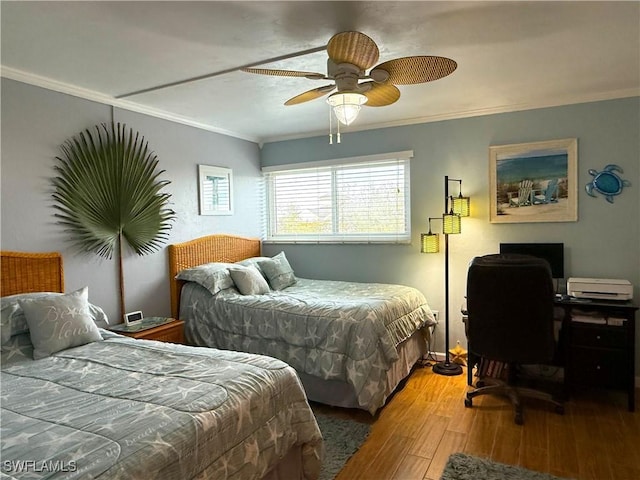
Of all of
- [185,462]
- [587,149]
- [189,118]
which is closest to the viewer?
[185,462]

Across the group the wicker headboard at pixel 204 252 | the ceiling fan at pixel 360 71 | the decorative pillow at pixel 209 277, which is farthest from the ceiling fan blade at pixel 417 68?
the wicker headboard at pixel 204 252

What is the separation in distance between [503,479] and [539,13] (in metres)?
2.45

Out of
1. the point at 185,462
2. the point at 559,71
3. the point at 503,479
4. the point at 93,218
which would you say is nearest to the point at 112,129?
the point at 93,218

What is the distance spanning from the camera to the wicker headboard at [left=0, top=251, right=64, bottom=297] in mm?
2680

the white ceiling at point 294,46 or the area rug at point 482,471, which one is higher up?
the white ceiling at point 294,46

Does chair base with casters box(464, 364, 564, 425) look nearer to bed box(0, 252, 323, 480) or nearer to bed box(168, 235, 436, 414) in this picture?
bed box(168, 235, 436, 414)

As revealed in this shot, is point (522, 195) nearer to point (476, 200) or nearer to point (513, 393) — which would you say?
point (476, 200)

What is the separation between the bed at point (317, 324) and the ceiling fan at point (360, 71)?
59.6 inches

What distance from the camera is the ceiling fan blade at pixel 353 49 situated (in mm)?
1895

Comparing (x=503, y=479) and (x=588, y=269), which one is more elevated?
(x=588, y=269)

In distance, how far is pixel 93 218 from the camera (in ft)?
10.5

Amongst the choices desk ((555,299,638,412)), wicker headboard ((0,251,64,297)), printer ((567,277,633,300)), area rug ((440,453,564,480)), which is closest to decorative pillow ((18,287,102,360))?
wicker headboard ((0,251,64,297))

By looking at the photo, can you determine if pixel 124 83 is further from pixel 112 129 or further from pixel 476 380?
pixel 476 380

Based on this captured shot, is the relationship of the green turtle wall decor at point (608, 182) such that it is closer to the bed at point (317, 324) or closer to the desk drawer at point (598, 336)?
the desk drawer at point (598, 336)
